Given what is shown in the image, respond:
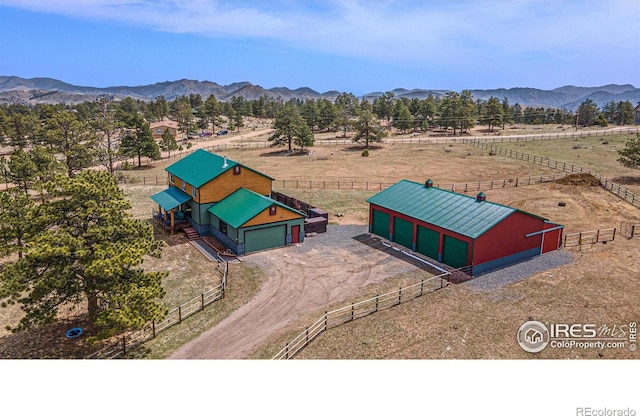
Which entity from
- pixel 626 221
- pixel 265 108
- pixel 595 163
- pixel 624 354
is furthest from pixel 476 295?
pixel 265 108

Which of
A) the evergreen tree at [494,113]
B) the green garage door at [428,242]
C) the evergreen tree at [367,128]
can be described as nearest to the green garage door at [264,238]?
the green garage door at [428,242]

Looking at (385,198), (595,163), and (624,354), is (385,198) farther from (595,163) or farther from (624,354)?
(595,163)

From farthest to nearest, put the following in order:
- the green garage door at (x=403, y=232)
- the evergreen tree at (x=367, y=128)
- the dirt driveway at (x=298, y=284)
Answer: the evergreen tree at (x=367, y=128), the green garage door at (x=403, y=232), the dirt driveway at (x=298, y=284)

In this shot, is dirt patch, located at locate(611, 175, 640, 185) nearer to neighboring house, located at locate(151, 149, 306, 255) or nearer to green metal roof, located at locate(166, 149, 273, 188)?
neighboring house, located at locate(151, 149, 306, 255)

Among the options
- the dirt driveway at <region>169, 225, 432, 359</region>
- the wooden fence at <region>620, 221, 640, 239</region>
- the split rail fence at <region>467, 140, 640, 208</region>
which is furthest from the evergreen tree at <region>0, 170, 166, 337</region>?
the split rail fence at <region>467, 140, 640, 208</region>

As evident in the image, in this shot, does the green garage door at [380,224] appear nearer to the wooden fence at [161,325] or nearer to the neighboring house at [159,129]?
the wooden fence at [161,325]
